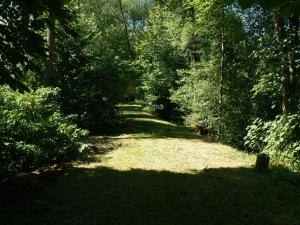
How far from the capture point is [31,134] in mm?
9094

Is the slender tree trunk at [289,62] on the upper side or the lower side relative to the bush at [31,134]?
upper

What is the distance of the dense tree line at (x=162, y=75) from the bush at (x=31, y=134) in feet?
0.10

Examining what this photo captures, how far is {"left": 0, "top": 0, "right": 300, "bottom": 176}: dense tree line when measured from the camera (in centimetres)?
749

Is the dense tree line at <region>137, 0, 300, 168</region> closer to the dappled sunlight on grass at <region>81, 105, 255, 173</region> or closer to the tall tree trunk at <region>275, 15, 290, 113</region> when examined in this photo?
the tall tree trunk at <region>275, 15, 290, 113</region>

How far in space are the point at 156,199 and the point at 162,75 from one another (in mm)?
20467

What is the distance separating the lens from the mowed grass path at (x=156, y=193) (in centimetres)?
645

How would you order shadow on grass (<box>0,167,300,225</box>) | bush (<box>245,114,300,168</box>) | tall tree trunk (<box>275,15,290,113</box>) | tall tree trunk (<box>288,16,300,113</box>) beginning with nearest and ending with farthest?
shadow on grass (<box>0,167,300,225</box>), bush (<box>245,114,300,168</box>), tall tree trunk (<box>288,16,300,113</box>), tall tree trunk (<box>275,15,290,113</box>)

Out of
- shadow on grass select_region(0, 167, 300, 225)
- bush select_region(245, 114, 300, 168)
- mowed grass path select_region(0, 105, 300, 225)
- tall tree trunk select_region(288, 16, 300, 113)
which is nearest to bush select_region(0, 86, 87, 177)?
mowed grass path select_region(0, 105, 300, 225)

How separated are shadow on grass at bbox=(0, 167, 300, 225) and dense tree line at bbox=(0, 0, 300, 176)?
1.20m

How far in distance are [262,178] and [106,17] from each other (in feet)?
122

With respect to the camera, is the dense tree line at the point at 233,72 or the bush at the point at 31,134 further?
the dense tree line at the point at 233,72

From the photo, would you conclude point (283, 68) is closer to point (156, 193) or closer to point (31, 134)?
point (156, 193)

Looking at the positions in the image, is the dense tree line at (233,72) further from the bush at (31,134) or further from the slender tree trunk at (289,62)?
the bush at (31,134)

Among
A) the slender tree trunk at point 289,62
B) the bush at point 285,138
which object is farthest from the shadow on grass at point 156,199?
the slender tree trunk at point 289,62
